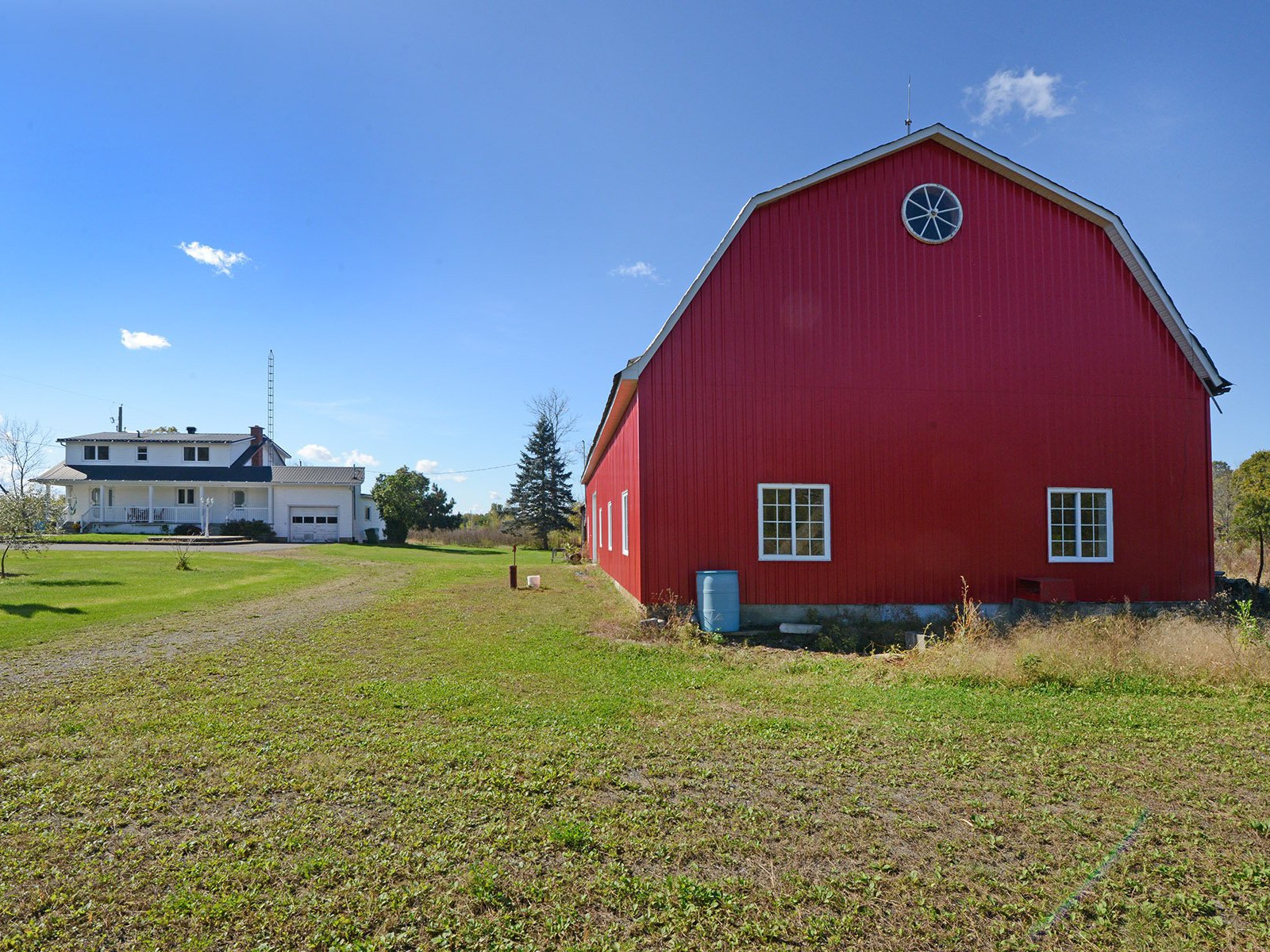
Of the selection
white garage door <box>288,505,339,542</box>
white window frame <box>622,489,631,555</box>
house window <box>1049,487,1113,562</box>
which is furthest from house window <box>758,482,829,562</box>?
white garage door <box>288,505,339,542</box>

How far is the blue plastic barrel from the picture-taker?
12.1m

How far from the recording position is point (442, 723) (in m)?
6.58

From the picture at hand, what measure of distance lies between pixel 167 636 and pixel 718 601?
861 centimetres

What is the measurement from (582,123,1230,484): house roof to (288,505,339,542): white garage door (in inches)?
1372

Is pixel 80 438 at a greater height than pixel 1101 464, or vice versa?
pixel 80 438

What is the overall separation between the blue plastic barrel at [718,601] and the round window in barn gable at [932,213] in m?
7.24

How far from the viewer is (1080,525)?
13688 mm

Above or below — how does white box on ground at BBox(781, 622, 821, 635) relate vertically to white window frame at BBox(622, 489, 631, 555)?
below

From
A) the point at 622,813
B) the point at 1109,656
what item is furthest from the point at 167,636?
the point at 1109,656

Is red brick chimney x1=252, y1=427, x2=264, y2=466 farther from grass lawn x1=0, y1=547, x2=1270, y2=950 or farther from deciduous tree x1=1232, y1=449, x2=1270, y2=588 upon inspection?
deciduous tree x1=1232, y1=449, x2=1270, y2=588

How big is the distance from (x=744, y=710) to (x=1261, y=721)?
4.83 meters

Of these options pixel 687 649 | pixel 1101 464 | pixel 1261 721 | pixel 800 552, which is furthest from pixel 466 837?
pixel 1101 464

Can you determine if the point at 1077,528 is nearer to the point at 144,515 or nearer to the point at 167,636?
the point at 167,636

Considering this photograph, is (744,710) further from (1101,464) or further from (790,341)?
(1101,464)
